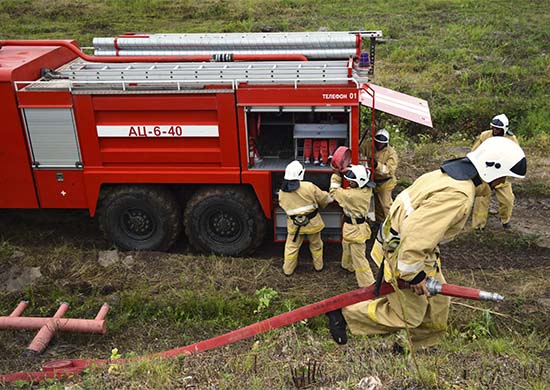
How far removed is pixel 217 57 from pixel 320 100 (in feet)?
6.32

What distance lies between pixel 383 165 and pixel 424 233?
3547mm

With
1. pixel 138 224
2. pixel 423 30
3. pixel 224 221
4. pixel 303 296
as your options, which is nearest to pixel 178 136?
pixel 224 221

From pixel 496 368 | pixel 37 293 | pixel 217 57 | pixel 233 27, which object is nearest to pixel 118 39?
pixel 217 57

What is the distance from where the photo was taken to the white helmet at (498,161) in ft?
13.8

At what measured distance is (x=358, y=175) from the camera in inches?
251

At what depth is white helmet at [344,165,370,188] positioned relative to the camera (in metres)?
6.39

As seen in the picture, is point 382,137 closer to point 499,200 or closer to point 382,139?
point 382,139

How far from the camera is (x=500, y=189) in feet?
25.6

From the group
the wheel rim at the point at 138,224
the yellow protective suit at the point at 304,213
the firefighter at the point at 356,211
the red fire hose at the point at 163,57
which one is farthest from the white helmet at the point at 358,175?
the wheel rim at the point at 138,224

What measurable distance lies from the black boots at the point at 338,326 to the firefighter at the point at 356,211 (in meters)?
1.71

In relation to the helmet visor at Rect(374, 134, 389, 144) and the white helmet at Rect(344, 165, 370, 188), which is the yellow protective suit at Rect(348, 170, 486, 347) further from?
the helmet visor at Rect(374, 134, 389, 144)

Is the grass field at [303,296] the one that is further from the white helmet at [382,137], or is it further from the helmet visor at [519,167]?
the white helmet at [382,137]

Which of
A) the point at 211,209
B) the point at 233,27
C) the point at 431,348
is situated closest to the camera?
the point at 431,348

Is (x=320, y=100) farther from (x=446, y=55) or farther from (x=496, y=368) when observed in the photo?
(x=446, y=55)
